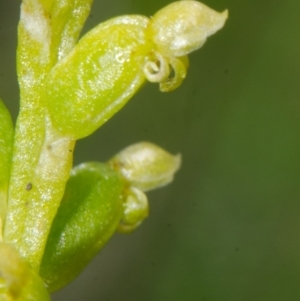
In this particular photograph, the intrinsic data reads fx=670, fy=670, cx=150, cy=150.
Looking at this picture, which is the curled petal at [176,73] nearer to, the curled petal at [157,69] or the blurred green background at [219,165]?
the curled petal at [157,69]

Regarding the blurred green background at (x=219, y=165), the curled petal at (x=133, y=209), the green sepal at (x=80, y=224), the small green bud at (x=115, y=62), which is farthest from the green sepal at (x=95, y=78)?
the blurred green background at (x=219, y=165)

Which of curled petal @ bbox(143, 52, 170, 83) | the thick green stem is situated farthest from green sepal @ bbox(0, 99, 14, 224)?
curled petal @ bbox(143, 52, 170, 83)

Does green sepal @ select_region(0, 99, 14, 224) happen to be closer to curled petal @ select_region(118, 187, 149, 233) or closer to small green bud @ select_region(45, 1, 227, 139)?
small green bud @ select_region(45, 1, 227, 139)

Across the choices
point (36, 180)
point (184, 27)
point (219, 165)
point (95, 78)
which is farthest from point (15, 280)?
point (219, 165)

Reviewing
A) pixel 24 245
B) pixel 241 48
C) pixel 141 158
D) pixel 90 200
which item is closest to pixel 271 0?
pixel 241 48

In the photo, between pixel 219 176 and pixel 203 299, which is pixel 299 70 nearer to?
pixel 219 176

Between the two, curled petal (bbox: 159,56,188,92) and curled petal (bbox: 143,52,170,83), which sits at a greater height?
curled petal (bbox: 143,52,170,83)
